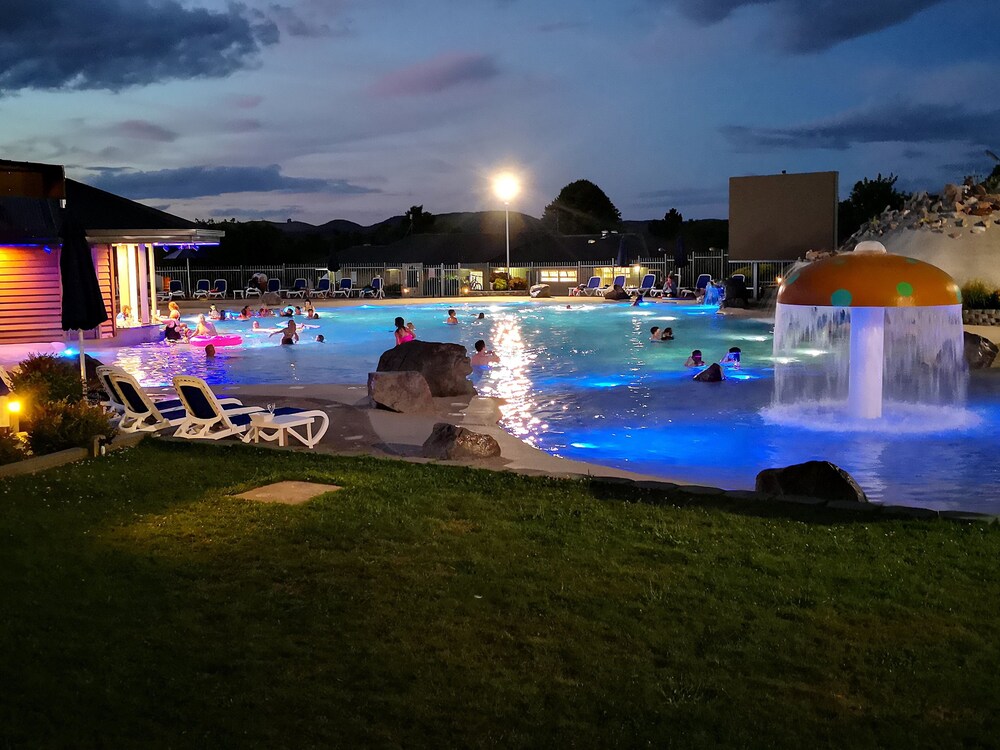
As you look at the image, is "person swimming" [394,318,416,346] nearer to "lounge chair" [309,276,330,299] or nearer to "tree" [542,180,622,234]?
"lounge chair" [309,276,330,299]

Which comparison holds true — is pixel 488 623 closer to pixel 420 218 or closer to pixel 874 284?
pixel 874 284

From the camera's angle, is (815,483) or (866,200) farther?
(866,200)

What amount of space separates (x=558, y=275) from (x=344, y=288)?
36.7ft

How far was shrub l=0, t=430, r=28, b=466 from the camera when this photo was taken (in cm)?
802

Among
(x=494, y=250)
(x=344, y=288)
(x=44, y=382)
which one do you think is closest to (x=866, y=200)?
(x=494, y=250)

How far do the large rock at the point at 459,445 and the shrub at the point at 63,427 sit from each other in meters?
3.07

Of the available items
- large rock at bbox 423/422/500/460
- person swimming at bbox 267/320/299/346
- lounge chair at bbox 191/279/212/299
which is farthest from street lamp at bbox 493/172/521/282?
large rock at bbox 423/422/500/460

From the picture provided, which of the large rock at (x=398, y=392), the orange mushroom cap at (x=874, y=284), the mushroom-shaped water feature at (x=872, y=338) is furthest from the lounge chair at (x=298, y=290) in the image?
the orange mushroom cap at (x=874, y=284)

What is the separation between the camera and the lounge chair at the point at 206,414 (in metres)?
9.86

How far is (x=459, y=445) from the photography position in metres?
9.12

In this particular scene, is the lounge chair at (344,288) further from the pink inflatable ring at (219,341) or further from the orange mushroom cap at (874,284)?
the orange mushroom cap at (874,284)

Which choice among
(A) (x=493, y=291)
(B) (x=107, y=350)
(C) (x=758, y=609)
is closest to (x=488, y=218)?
(A) (x=493, y=291)

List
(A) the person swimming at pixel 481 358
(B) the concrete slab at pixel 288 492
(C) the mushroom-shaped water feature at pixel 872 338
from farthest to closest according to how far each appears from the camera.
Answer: (A) the person swimming at pixel 481 358 < (C) the mushroom-shaped water feature at pixel 872 338 < (B) the concrete slab at pixel 288 492

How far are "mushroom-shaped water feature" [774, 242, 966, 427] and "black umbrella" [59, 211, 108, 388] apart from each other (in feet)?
29.4
